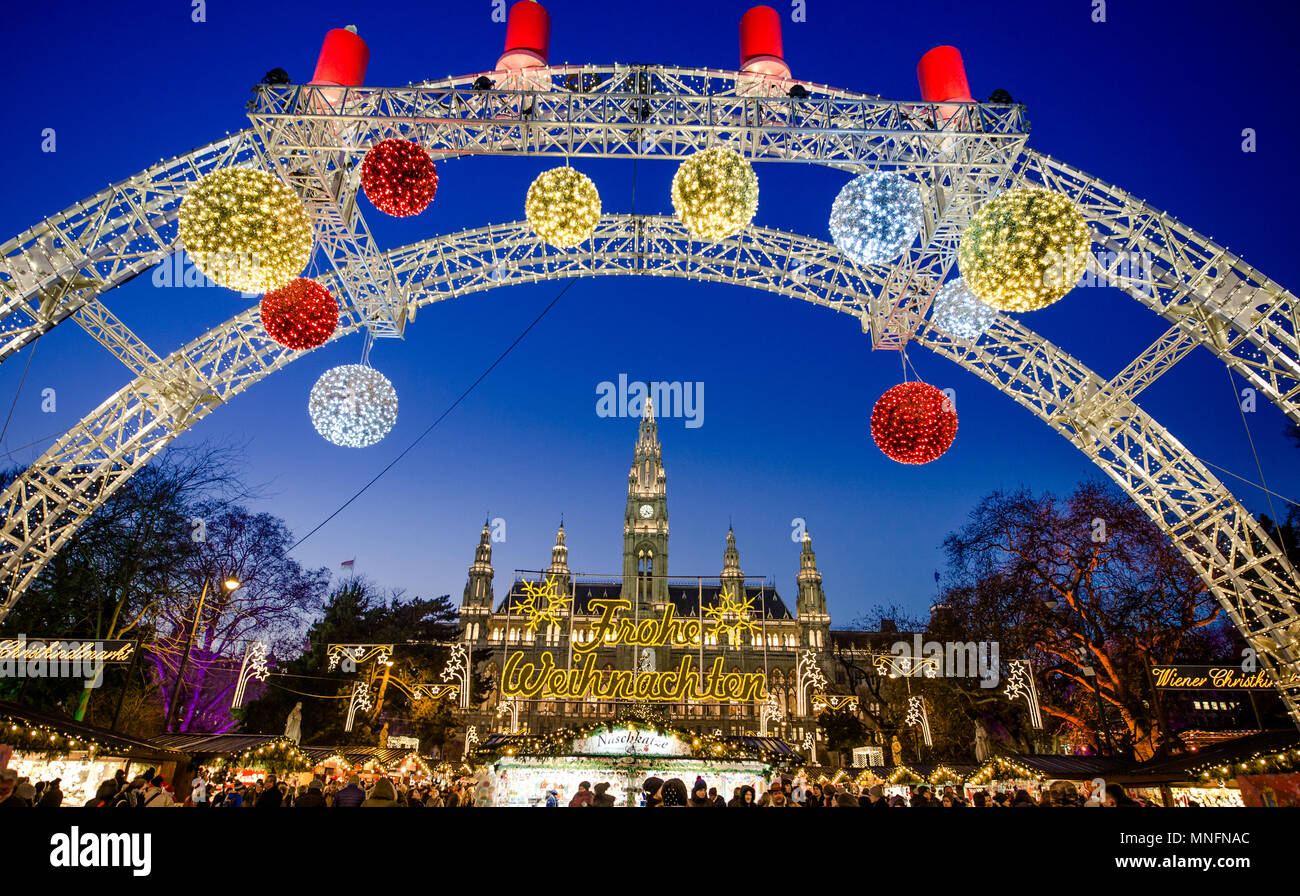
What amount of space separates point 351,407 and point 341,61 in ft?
13.4

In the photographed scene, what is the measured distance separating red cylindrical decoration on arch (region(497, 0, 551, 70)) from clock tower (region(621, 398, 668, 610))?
57.9 meters

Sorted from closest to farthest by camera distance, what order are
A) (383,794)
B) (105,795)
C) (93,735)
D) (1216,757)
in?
(105,795)
(383,794)
(1216,757)
(93,735)

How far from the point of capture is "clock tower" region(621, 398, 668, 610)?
65375 millimetres

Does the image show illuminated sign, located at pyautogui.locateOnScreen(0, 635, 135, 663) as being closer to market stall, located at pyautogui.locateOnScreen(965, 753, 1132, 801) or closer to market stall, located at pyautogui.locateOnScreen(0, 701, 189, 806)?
market stall, located at pyautogui.locateOnScreen(0, 701, 189, 806)

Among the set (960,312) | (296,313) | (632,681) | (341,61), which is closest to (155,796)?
(296,313)

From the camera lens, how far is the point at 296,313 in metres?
6.94

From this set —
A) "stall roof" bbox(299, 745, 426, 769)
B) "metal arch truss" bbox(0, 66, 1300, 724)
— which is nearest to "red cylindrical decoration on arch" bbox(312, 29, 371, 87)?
"metal arch truss" bbox(0, 66, 1300, 724)

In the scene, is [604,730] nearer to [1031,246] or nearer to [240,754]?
[240,754]
